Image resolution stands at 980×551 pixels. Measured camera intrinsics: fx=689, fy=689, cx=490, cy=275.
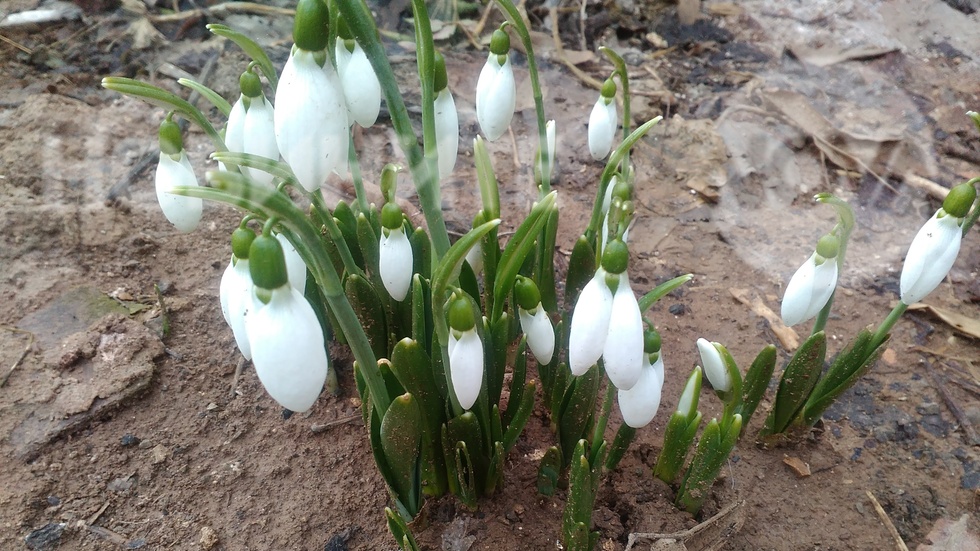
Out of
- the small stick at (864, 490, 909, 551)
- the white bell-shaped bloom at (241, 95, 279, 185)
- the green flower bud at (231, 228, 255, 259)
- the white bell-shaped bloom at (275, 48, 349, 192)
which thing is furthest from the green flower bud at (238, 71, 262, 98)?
the small stick at (864, 490, 909, 551)

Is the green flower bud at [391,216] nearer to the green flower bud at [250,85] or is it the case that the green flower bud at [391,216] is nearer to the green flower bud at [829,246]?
the green flower bud at [250,85]

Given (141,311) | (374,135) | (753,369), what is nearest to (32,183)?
(141,311)

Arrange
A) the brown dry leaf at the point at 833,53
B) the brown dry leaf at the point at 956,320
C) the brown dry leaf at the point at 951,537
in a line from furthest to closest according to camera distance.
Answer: the brown dry leaf at the point at 833,53, the brown dry leaf at the point at 956,320, the brown dry leaf at the point at 951,537

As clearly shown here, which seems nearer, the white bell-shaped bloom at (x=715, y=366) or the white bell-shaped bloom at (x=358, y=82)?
the white bell-shaped bloom at (x=358, y=82)

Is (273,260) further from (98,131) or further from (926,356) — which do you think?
(98,131)

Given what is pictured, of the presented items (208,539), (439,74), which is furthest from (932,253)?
(208,539)

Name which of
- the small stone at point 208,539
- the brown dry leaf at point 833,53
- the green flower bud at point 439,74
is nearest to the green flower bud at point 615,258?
the green flower bud at point 439,74

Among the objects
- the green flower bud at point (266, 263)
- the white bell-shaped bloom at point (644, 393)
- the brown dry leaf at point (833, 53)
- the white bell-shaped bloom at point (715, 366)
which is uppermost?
the green flower bud at point (266, 263)
